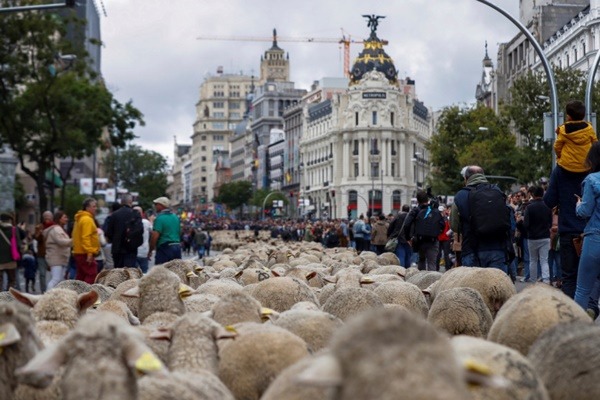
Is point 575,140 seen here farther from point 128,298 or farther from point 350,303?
point 128,298

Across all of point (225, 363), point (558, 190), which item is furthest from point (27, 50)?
point (225, 363)

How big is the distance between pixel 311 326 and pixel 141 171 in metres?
133

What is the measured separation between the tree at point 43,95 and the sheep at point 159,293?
2765cm

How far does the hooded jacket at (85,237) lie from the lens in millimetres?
17828

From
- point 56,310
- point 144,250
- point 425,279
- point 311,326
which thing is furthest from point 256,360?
point 144,250

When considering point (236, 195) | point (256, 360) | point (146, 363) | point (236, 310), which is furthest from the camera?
point (236, 195)

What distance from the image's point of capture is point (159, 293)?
7.75 metres

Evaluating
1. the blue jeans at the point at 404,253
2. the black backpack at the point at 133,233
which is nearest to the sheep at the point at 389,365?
the black backpack at the point at 133,233

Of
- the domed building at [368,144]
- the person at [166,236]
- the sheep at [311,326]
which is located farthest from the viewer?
the domed building at [368,144]

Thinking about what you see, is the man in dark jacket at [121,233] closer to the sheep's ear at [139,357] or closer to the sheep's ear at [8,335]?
the sheep's ear at [8,335]

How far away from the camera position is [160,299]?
304 inches

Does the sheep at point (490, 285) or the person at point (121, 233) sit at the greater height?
the person at point (121, 233)

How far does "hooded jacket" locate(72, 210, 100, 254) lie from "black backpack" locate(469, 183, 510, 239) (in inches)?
309

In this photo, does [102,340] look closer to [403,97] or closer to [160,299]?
[160,299]
